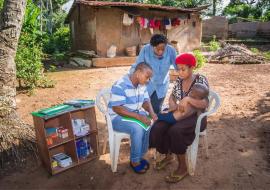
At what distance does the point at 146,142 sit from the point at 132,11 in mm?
11406

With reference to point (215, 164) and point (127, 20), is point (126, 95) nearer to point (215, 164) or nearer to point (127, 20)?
point (215, 164)

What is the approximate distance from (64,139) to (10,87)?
1473 millimetres

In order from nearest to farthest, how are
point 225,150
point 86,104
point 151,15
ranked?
1. point 86,104
2. point 225,150
3. point 151,15

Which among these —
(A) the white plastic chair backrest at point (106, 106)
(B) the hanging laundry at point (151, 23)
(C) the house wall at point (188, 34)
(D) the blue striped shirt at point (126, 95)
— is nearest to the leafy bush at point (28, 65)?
(A) the white plastic chair backrest at point (106, 106)

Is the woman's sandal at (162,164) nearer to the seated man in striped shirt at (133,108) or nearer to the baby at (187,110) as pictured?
the seated man in striped shirt at (133,108)

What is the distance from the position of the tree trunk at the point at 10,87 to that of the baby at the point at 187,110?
218 centimetres

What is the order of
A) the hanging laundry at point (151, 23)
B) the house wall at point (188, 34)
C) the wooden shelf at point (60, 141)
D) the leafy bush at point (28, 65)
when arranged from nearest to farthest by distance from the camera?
the wooden shelf at point (60, 141) → the leafy bush at point (28, 65) → the hanging laundry at point (151, 23) → the house wall at point (188, 34)

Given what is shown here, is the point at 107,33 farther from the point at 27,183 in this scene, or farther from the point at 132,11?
the point at 27,183

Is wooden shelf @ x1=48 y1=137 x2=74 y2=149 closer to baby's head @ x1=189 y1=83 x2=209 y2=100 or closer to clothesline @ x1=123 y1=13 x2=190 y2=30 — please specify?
baby's head @ x1=189 y1=83 x2=209 y2=100

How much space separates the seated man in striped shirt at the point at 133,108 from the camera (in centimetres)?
342

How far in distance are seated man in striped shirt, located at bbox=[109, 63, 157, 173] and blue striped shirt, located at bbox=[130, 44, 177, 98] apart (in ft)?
1.63

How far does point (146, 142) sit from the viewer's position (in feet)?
12.2

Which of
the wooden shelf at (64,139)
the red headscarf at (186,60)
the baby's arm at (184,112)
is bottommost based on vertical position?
the wooden shelf at (64,139)

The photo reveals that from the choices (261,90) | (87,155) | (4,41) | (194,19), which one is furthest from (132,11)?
(87,155)
